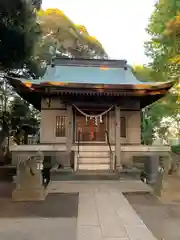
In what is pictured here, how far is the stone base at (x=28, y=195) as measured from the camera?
6094mm


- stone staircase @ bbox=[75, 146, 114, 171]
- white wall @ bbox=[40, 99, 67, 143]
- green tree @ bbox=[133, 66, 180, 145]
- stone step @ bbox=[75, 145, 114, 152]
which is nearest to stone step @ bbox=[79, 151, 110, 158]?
stone staircase @ bbox=[75, 146, 114, 171]

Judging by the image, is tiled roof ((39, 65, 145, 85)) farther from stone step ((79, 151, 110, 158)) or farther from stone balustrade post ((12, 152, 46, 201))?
stone balustrade post ((12, 152, 46, 201))

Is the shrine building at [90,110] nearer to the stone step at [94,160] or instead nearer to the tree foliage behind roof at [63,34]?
the stone step at [94,160]

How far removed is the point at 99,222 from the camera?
13.8ft

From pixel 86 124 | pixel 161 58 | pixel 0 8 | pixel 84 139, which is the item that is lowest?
pixel 84 139

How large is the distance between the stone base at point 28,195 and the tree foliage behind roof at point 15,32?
5655mm

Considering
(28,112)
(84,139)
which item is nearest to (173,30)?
(84,139)

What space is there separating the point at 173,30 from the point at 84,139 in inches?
276

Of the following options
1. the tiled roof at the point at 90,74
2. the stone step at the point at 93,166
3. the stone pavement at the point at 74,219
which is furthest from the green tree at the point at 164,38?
the stone pavement at the point at 74,219

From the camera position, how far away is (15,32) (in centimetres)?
936

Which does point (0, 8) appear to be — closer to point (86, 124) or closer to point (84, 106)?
point (84, 106)

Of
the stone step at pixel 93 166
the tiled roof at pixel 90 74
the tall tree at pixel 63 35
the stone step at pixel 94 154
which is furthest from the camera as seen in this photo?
the tall tree at pixel 63 35

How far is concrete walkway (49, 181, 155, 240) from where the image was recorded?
364 cm

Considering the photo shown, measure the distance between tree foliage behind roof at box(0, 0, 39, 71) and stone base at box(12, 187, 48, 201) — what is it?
18.6 ft
